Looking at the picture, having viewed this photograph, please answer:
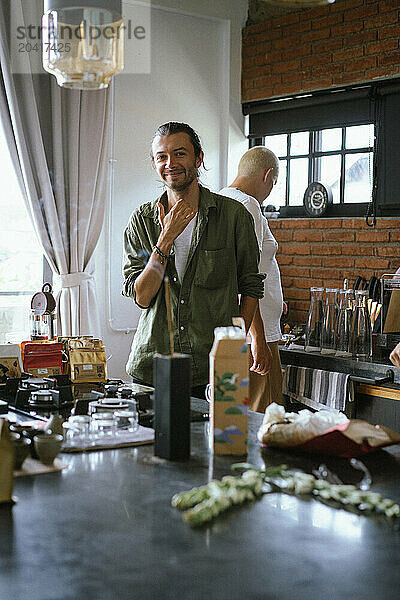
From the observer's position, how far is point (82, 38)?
210 centimetres

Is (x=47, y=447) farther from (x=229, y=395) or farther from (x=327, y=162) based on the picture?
(x=327, y=162)

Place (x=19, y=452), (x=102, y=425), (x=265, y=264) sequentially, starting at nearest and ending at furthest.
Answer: (x=19, y=452)
(x=102, y=425)
(x=265, y=264)

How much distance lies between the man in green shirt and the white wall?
202cm

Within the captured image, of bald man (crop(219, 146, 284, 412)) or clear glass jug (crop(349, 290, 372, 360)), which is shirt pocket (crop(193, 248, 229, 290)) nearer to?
bald man (crop(219, 146, 284, 412))

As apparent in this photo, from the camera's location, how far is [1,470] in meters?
1.52

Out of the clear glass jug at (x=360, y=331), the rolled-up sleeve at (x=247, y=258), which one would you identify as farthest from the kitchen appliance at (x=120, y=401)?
the clear glass jug at (x=360, y=331)

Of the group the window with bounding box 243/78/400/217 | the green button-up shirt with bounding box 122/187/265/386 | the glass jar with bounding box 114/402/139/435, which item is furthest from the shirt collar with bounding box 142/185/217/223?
the window with bounding box 243/78/400/217

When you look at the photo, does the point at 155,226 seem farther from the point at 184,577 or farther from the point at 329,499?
the point at 184,577

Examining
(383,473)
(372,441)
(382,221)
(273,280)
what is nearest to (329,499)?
(383,473)

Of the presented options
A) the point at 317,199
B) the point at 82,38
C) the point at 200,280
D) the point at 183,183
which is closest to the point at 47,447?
the point at 82,38

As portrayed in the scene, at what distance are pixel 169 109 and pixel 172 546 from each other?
172 inches

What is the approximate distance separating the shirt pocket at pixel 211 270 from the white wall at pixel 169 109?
2.13 m

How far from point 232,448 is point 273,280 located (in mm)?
2275

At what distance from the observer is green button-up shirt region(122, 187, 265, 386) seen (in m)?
2.94
